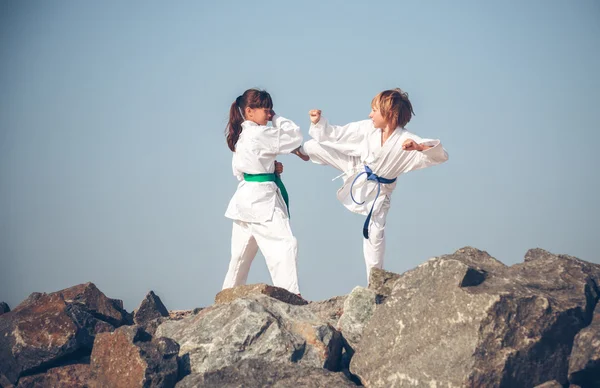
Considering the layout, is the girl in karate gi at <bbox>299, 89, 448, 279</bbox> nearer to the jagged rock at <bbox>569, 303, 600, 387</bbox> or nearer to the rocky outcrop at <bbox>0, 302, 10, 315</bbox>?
the jagged rock at <bbox>569, 303, 600, 387</bbox>

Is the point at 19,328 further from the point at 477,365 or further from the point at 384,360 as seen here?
the point at 477,365

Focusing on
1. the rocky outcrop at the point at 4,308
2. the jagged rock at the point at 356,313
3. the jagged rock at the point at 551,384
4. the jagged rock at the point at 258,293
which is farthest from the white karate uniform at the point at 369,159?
the rocky outcrop at the point at 4,308

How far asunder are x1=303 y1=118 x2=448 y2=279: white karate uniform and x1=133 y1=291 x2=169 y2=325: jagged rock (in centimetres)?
228

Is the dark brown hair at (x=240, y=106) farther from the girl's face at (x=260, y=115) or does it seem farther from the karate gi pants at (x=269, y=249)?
the karate gi pants at (x=269, y=249)

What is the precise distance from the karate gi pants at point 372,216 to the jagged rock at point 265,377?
8.32 feet

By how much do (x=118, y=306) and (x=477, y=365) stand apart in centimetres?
394

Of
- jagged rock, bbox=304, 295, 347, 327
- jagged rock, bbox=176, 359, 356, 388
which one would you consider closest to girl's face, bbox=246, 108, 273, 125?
jagged rock, bbox=304, 295, 347, 327

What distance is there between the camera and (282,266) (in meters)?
7.82

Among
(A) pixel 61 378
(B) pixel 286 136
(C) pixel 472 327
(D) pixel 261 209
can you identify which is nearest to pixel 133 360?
(A) pixel 61 378

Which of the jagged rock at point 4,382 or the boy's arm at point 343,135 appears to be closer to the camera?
the jagged rock at point 4,382

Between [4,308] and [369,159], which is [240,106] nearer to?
[369,159]

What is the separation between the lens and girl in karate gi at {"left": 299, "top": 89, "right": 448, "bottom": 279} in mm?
7809

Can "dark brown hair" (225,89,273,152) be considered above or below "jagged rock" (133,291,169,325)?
above

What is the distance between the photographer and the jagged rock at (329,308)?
23.3ft
